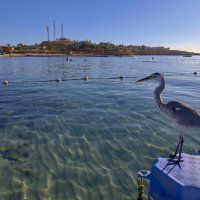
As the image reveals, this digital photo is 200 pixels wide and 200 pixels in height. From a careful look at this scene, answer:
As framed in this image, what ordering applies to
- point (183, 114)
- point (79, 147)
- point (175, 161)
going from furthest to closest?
point (79, 147)
point (183, 114)
point (175, 161)

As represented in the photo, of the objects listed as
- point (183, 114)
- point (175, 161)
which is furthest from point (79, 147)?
point (175, 161)

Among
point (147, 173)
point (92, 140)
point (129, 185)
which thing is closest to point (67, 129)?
point (92, 140)

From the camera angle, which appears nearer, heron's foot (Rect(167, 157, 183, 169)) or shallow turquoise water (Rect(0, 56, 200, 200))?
heron's foot (Rect(167, 157, 183, 169))

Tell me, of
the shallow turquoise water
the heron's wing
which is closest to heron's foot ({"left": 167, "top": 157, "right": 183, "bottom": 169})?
the heron's wing

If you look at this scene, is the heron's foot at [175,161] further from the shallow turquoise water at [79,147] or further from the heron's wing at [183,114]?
the shallow turquoise water at [79,147]

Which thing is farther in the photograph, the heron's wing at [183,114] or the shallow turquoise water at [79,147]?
the shallow turquoise water at [79,147]

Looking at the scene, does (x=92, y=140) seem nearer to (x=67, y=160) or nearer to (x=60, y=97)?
(x=67, y=160)

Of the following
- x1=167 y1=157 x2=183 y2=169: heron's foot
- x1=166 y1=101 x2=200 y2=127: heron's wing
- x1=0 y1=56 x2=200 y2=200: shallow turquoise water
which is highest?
x1=166 y1=101 x2=200 y2=127: heron's wing

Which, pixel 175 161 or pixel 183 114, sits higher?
pixel 183 114

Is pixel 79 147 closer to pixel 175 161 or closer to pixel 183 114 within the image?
pixel 183 114

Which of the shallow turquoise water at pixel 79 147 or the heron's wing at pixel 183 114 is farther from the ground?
the heron's wing at pixel 183 114

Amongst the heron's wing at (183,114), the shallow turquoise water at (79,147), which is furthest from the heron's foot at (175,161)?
the shallow turquoise water at (79,147)

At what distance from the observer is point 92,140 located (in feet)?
35.4

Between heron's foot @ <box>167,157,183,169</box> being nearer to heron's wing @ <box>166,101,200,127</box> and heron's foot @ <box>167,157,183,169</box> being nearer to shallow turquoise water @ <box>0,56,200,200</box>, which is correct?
heron's wing @ <box>166,101,200,127</box>
